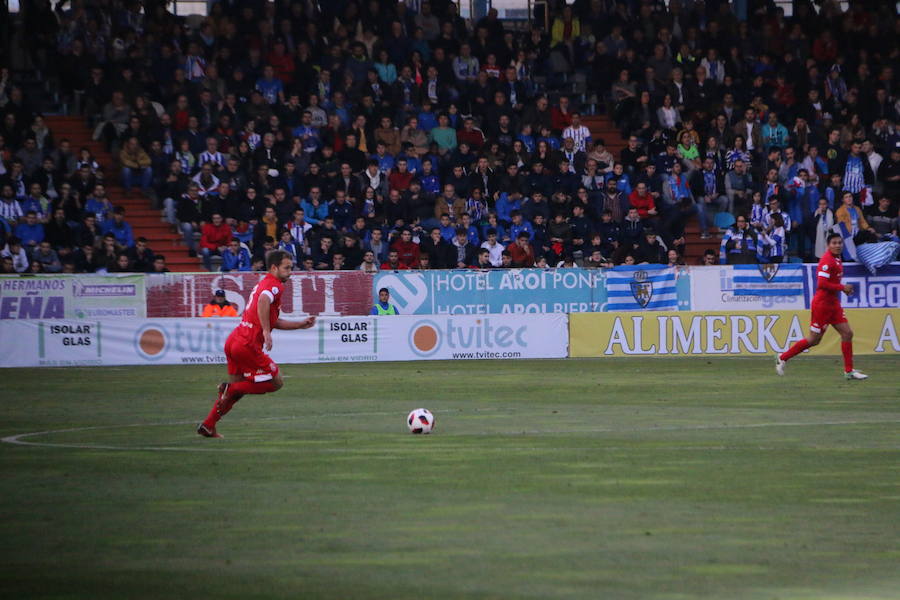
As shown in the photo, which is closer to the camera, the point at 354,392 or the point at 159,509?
the point at 159,509

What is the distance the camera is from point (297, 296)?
30000mm

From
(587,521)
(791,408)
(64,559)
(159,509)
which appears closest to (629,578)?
(587,521)

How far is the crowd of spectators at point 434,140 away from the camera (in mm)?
30672

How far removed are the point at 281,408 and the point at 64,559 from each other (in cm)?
1081

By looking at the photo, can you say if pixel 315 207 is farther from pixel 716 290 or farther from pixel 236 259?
pixel 716 290

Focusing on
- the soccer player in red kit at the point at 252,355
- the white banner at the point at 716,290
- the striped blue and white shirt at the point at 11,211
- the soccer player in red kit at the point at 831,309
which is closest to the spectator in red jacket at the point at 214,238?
the striped blue and white shirt at the point at 11,211

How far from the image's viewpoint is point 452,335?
29.6 meters

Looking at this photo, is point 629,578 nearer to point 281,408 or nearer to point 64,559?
point 64,559

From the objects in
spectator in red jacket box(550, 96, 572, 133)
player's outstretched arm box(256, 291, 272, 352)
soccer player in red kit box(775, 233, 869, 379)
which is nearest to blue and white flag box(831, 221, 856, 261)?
spectator in red jacket box(550, 96, 572, 133)

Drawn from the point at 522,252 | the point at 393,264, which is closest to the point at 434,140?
the point at 522,252

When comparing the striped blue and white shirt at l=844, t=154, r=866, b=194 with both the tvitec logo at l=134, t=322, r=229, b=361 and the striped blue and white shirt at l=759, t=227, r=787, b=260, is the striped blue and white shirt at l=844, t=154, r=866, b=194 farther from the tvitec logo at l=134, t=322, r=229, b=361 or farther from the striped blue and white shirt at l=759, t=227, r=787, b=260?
the tvitec logo at l=134, t=322, r=229, b=361

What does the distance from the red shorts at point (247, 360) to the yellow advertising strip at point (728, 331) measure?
52.3 ft

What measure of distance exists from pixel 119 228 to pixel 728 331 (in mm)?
12928

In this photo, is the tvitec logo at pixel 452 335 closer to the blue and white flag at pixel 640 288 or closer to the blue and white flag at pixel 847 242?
the blue and white flag at pixel 640 288
